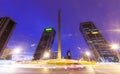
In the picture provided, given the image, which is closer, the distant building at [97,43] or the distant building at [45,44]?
the distant building at [97,43]

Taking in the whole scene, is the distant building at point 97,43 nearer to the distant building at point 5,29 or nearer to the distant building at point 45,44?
the distant building at point 45,44

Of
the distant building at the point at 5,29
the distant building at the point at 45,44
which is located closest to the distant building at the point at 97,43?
the distant building at the point at 45,44

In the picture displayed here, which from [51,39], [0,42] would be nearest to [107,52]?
[51,39]

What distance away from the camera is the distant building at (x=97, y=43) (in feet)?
430

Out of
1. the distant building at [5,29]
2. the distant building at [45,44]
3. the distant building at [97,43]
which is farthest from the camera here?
the distant building at [45,44]

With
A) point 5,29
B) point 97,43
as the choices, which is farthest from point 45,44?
point 5,29

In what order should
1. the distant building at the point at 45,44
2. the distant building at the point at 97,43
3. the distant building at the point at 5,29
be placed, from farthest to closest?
the distant building at the point at 45,44
the distant building at the point at 97,43
the distant building at the point at 5,29

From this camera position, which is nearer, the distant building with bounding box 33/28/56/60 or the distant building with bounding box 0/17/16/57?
the distant building with bounding box 0/17/16/57

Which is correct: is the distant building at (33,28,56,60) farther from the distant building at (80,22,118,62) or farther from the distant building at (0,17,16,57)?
the distant building at (0,17,16,57)

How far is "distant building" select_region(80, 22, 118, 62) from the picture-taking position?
430ft

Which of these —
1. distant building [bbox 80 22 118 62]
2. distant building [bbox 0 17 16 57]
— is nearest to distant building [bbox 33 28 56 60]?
distant building [bbox 80 22 118 62]

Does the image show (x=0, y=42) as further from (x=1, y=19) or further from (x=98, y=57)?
(x=98, y=57)

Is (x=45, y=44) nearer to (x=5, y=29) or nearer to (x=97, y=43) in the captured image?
(x=97, y=43)

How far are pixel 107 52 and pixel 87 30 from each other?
2608 cm
